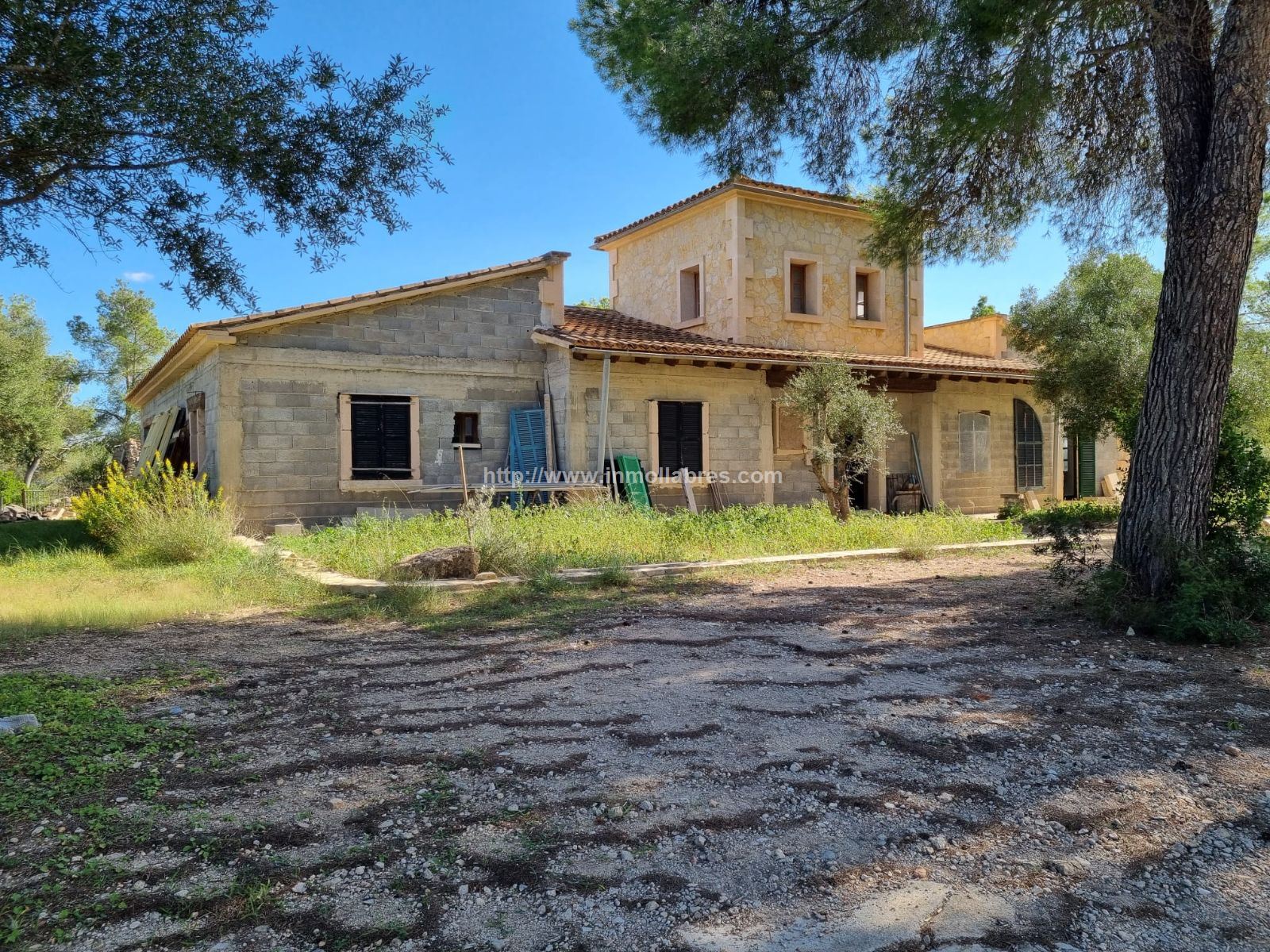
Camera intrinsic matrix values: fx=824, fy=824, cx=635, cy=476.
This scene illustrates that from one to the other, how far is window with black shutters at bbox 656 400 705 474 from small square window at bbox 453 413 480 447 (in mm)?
2894

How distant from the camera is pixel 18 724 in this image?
11.8 feet

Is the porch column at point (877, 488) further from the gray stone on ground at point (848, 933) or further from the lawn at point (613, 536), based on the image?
the gray stone on ground at point (848, 933)

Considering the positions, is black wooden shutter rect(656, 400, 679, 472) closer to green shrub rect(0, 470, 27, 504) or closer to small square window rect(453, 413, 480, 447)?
small square window rect(453, 413, 480, 447)

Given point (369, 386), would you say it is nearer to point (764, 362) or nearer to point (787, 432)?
point (764, 362)

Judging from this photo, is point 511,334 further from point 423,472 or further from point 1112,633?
point 1112,633

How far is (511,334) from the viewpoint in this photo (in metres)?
13.0

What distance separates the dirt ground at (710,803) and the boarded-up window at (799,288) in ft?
38.1

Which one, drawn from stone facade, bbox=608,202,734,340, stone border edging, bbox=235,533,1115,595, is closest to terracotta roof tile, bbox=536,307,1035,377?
stone facade, bbox=608,202,734,340

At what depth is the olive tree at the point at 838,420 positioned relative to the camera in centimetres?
1178

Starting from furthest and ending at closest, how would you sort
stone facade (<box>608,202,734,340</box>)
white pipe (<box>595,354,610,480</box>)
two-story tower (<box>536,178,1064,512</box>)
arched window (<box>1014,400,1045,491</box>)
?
arched window (<box>1014,400,1045,491</box>) → stone facade (<box>608,202,734,340</box>) → two-story tower (<box>536,178,1064,512</box>) → white pipe (<box>595,354,610,480</box>)

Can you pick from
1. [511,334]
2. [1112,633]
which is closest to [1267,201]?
[1112,633]

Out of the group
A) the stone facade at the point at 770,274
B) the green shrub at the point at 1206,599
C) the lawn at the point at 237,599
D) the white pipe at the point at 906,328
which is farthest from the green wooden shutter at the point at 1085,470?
the lawn at the point at 237,599

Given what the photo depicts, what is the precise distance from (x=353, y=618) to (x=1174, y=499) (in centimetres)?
602

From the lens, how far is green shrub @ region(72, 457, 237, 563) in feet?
→ 30.7
